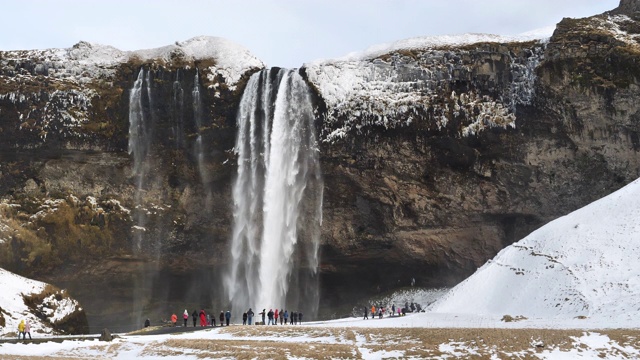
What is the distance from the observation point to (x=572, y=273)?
3397cm

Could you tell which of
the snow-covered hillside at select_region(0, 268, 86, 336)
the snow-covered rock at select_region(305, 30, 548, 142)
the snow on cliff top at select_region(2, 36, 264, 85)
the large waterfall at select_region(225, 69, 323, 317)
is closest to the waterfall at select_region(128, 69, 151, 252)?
the snow on cliff top at select_region(2, 36, 264, 85)

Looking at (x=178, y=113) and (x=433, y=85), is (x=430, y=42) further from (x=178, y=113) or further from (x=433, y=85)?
(x=178, y=113)

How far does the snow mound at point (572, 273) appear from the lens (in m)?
31.6

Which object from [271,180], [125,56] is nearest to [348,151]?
[271,180]


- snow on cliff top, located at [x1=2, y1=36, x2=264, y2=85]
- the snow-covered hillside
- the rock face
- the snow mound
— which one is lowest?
the snow-covered hillside

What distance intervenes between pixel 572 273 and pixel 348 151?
18.1 meters

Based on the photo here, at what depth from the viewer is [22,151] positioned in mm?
49219

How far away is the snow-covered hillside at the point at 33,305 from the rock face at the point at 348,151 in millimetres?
6818

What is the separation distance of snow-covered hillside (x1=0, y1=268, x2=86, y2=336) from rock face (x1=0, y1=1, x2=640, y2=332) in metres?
6.82

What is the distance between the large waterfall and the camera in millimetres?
48875

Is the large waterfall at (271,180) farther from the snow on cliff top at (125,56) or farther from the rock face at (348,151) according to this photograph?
the snow on cliff top at (125,56)

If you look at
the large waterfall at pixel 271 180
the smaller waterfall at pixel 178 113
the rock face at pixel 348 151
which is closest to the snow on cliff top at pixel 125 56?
the rock face at pixel 348 151

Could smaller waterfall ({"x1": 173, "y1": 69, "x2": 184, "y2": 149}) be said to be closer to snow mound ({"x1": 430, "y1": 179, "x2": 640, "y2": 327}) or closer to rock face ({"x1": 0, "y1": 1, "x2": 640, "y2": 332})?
rock face ({"x1": 0, "y1": 1, "x2": 640, "y2": 332})

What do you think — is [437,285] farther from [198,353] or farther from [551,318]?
[198,353]
